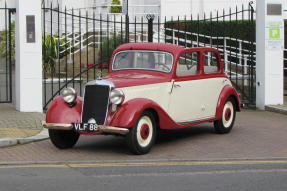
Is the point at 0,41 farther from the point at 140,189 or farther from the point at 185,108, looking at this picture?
the point at 140,189

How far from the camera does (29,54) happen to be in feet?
47.1

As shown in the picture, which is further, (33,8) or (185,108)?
(33,8)

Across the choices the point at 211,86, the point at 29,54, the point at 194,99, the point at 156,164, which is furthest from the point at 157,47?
the point at 29,54

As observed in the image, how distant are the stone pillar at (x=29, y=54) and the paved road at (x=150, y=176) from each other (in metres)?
5.55

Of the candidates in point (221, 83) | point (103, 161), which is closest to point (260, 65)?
point (221, 83)

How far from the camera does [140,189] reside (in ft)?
24.5

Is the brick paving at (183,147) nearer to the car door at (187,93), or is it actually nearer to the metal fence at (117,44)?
the car door at (187,93)

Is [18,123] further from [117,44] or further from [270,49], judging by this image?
[117,44]

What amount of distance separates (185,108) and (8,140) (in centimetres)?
294

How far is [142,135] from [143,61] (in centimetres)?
179

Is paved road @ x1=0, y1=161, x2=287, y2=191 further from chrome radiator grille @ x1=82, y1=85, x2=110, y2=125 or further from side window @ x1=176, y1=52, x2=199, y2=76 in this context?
side window @ x1=176, y1=52, x2=199, y2=76

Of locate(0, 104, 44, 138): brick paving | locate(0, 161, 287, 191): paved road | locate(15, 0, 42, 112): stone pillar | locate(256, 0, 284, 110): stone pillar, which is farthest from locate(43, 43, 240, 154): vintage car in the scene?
locate(256, 0, 284, 110): stone pillar

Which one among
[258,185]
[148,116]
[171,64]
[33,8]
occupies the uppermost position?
[33,8]

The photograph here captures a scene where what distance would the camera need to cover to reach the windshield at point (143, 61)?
36.1ft
